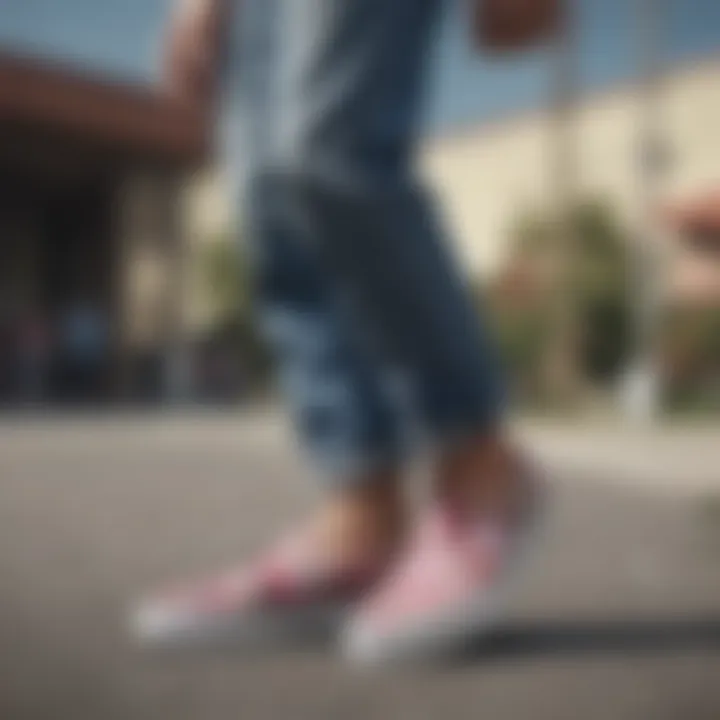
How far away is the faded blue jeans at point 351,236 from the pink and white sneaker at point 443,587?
0.05 meters

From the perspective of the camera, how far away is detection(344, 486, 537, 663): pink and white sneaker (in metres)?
0.73

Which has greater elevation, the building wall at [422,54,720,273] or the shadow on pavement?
the building wall at [422,54,720,273]

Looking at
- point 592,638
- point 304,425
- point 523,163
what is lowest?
point 592,638

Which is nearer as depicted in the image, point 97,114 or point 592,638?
point 97,114

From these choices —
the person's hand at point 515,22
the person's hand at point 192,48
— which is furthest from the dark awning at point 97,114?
the person's hand at point 515,22

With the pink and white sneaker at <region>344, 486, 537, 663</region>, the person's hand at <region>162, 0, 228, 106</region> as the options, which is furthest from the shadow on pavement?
the person's hand at <region>162, 0, 228, 106</region>

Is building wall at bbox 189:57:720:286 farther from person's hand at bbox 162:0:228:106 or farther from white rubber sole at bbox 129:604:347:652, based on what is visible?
white rubber sole at bbox 129:604:347:652

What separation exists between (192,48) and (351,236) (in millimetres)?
110

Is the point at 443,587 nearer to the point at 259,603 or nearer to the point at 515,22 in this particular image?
the point at 259,603

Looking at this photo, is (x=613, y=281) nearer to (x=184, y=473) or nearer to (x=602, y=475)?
(x=602, y=475)

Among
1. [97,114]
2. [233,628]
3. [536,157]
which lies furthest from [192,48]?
[233,628]

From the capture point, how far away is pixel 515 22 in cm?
70

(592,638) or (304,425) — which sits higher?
(304,425)

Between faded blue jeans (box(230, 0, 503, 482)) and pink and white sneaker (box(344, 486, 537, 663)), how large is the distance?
0.16 feet
